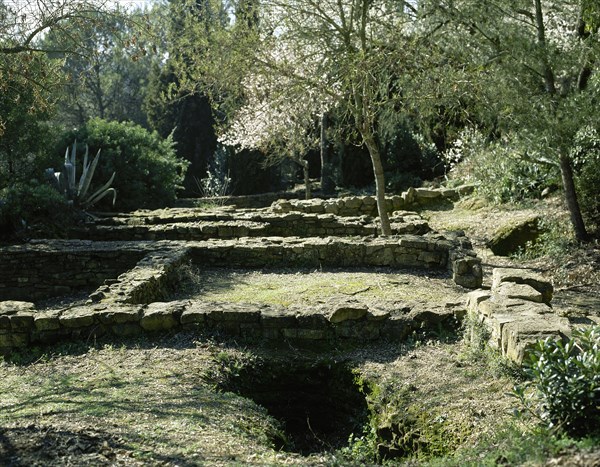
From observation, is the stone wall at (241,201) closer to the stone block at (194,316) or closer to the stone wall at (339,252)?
the stone wall at (339,252)

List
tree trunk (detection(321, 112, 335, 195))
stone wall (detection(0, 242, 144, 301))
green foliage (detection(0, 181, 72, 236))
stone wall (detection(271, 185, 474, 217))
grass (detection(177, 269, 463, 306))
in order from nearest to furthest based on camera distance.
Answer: grass (detection(177, 269, 463, 306)) → stone wall (detection(0, 242, 144, 301)) → green foliage (detection(0, 181, 72, 236)) → stone wall (detection(271, 185, 474, 217)) → tree trunk (detection(321, 112, 335, 195))

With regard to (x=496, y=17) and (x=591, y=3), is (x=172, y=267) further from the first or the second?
(x=591, y=3)

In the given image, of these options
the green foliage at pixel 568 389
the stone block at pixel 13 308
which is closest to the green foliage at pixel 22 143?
the stone block at pixel 13 308

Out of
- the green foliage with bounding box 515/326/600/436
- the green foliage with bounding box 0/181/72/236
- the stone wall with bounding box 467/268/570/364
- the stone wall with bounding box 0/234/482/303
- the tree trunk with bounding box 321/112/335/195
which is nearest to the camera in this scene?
the green foliage with bounding box 515/326/600/436

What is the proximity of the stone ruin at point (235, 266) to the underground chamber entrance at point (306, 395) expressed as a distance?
54 cm

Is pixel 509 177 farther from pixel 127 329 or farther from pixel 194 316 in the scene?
pixel 127 329

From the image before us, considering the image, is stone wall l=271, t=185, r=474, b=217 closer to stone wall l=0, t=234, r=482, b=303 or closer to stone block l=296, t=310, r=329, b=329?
stone wall l=0, t=234, r=482, b=303

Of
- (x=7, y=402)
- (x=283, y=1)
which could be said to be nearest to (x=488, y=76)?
(x=283, y=1)

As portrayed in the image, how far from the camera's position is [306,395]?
5.71 m

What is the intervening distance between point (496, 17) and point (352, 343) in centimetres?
614

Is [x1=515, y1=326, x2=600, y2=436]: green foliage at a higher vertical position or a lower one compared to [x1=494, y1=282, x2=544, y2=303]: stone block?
lower

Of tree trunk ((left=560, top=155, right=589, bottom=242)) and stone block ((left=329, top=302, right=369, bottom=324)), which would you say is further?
tree trunk ((left=560, top=155, right=589, bottom=242))

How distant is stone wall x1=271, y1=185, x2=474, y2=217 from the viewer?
1540 cm

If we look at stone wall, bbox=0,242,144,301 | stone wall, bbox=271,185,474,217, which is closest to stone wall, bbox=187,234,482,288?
stone wall, bbox=0,242,144,301
